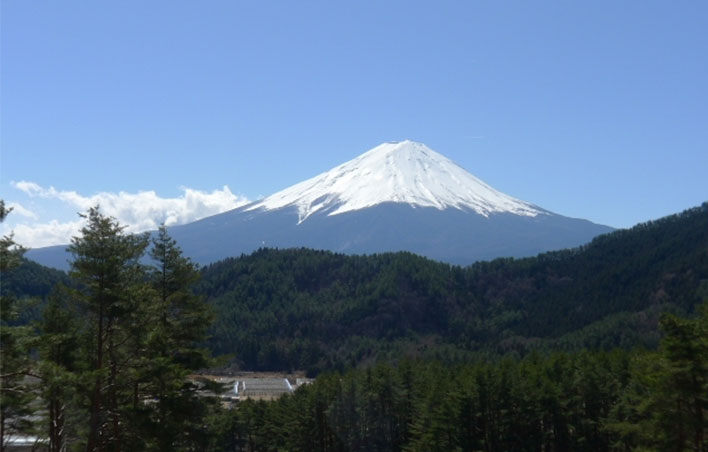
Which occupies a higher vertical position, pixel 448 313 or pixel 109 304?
pixel 448 313

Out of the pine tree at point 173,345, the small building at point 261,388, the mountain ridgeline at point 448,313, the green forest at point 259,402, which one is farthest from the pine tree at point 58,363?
the mountain ridgeline at point 448,313

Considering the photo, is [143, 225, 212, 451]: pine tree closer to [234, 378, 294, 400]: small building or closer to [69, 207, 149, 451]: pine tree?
[69, 207, 149, 451]: pine tree

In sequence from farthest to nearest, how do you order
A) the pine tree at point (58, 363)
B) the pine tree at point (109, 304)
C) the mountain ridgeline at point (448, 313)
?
the mountain ridgeline at point (448, 313) < the pine tree at point (109, 304) < the pine tree at point (58, 363)

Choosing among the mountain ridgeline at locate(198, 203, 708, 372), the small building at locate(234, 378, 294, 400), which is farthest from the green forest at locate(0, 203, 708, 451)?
the small building at locate(234, 378, 294, 400)

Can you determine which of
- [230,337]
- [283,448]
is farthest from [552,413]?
[230,337]

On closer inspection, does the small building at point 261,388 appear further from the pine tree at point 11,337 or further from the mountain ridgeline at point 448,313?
the pine tree at point 11,337

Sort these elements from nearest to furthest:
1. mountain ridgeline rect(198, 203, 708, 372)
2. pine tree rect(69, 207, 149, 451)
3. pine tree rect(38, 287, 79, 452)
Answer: pine tree rect(38, 287, 79, 452) < pine tree rect(69, 207, 149, 451) < mountain ridgeline rect(198, 203, 708, 372)

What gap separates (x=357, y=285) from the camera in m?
200

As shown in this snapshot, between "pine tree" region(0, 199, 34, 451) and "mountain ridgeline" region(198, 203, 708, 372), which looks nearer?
"pine tree" region(0, 199, 34, 451)

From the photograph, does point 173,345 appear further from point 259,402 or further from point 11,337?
point 259,402

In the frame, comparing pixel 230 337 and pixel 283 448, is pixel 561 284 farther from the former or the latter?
pixel 283 448

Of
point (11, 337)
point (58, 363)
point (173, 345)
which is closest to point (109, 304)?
point (11, 337)

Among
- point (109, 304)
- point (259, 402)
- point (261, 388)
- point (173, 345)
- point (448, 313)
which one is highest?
point (448, 313)

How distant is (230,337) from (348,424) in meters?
114
